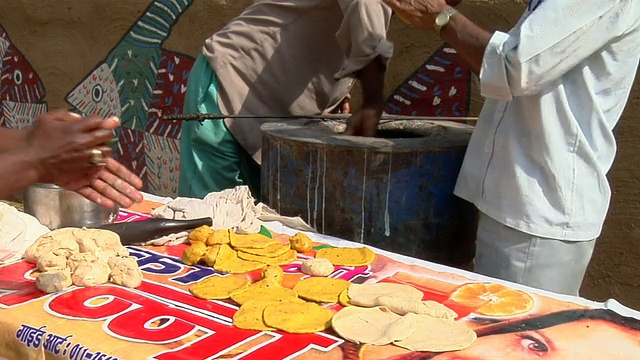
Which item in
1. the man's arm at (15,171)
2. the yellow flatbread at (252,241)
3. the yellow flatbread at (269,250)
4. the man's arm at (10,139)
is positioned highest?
the man's arm at (10,139)

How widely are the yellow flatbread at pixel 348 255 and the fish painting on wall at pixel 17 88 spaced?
171 inches

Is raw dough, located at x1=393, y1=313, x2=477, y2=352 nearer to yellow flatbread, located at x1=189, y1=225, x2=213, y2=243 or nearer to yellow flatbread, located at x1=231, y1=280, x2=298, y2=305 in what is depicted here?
yellow flatbread, located at x1=231, y1=280, x2=298, y2=305

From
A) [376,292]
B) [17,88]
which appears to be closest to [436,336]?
[376,292]

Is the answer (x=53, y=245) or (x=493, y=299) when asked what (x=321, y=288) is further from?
(x=53, y=245)

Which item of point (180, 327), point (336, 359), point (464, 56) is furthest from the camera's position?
point (464, 56)

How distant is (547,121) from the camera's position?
1.98m

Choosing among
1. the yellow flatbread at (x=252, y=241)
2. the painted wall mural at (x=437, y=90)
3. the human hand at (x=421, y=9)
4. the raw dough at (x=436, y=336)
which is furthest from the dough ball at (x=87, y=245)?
the painted wall mural at (x=437, y=90)

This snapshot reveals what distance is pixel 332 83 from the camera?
304cm

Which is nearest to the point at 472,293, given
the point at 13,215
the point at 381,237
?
the point at 381,237

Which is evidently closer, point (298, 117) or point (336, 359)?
point (336, 359)

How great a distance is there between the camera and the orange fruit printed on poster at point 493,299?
1.59 meters

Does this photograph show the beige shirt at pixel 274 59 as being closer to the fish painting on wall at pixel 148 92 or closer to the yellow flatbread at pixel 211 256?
the yellow flatbread at pixel 211 256

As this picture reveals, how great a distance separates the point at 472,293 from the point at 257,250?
57 centimetres

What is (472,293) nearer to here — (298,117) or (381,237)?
(381,237)
